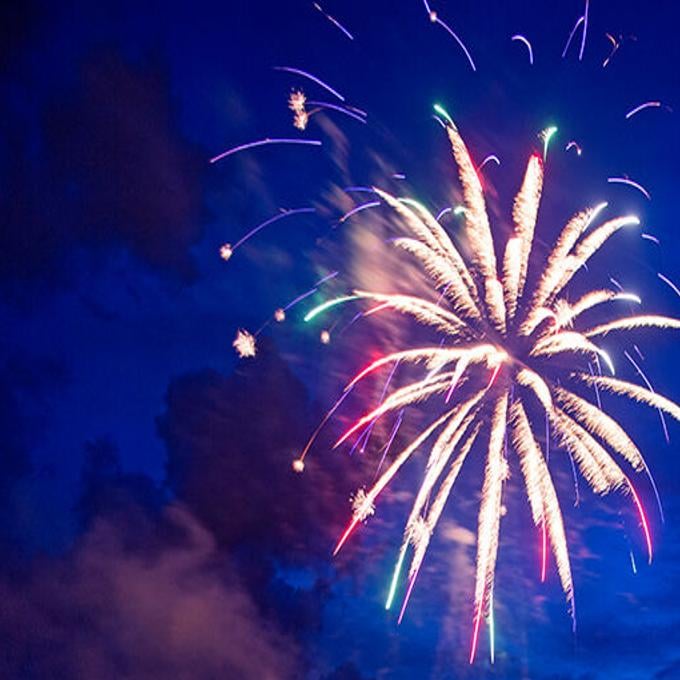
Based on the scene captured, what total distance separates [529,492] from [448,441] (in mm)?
2644

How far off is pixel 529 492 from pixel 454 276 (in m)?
6.26

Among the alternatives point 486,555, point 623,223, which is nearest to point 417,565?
point 486,555

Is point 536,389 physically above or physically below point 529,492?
above

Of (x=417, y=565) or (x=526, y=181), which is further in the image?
(x=417, y=565)

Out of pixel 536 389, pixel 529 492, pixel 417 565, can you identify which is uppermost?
pixel 536 389

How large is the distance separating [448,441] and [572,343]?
4.19 meters

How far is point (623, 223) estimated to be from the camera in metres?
20.6

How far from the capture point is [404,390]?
2191 centimetres

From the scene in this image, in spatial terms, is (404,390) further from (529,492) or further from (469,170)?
(469,170)

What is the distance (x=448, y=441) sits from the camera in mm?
21422

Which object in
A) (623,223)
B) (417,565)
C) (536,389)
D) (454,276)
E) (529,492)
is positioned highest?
(623,223)

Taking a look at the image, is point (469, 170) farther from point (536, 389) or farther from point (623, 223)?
point (536, 389)

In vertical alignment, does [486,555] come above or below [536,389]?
below

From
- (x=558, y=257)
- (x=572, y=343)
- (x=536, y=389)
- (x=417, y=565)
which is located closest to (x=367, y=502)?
(x=417, y=565)
